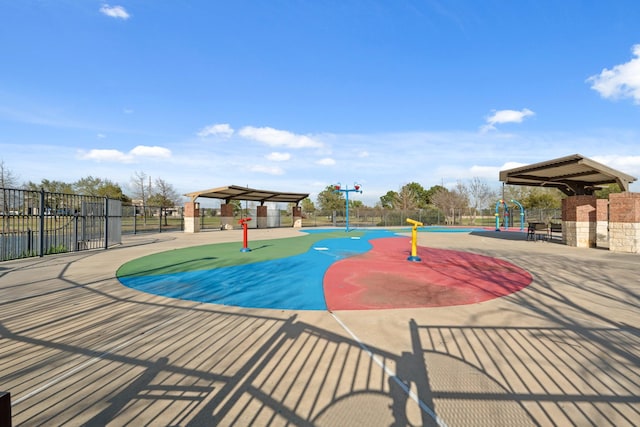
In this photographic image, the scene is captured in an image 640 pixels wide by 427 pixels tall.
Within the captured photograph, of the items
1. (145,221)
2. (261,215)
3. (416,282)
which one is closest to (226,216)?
(261,215)

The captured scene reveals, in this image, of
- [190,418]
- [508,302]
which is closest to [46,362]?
[190,418]

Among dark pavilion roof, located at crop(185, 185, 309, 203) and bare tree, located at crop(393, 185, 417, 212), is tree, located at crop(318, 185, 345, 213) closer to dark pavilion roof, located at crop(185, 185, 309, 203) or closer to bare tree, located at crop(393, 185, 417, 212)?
bare tree, located at crop(393, 185, 417, 212)

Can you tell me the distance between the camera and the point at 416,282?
25.7 ft

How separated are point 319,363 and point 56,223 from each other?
14644 mm

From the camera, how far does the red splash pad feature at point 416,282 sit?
20.4 ft

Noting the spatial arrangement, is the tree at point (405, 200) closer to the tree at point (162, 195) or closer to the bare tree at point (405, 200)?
the bare tree at point (405, 200)

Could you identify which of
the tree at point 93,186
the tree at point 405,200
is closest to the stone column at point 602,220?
the tree at point 405,200

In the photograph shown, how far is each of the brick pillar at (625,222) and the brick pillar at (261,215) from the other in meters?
27.6

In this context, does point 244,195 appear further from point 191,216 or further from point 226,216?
point 191,216

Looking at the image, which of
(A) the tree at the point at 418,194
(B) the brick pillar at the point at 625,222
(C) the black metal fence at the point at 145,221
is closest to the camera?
(B) the brick pillar at the point at 625,222

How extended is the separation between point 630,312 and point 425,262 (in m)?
5.87

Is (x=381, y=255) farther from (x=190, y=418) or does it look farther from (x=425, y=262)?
(x=190, y=418)

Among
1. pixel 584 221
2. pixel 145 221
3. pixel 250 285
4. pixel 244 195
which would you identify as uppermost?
pixel 244 195

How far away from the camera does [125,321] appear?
198 inches
